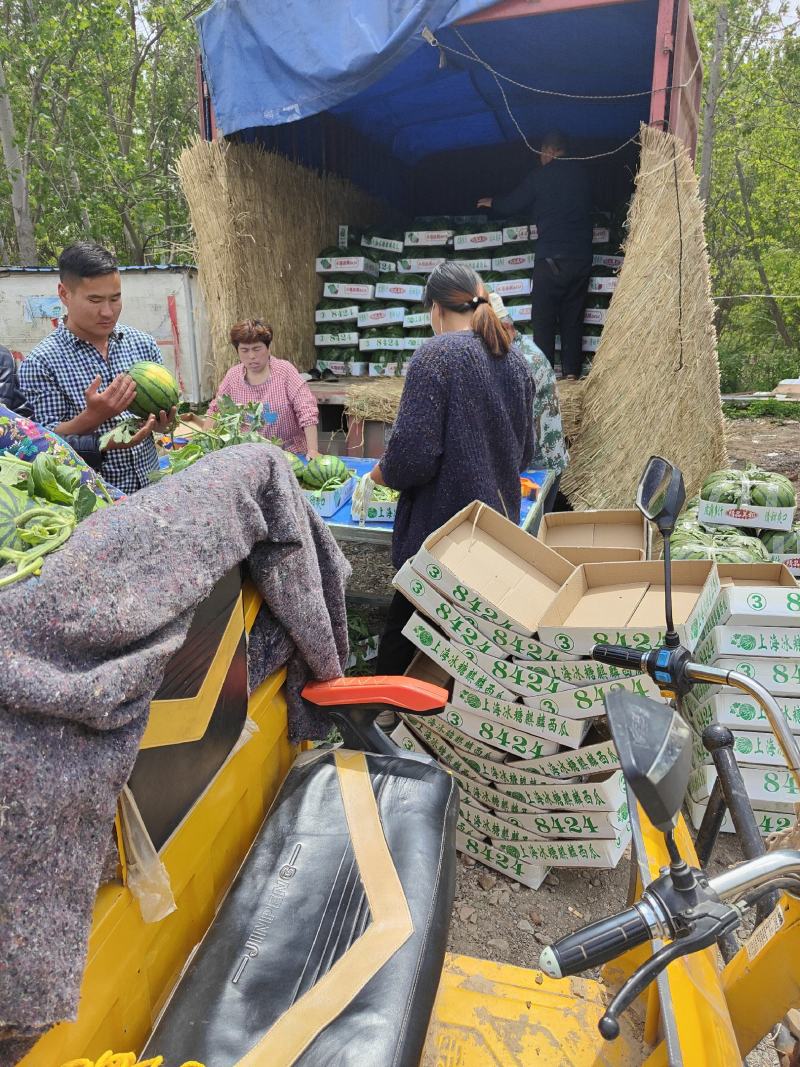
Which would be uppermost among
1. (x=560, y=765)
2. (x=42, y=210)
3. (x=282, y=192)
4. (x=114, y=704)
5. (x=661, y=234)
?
(x=42, y=210)

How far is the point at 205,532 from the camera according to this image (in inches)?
55.5

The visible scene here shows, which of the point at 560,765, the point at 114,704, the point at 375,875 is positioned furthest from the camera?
the point at 560,765

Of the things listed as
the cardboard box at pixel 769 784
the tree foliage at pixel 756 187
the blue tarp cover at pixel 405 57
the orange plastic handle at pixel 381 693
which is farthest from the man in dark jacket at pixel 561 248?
the tree foliage at pixel 756 187

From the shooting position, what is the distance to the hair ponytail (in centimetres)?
287

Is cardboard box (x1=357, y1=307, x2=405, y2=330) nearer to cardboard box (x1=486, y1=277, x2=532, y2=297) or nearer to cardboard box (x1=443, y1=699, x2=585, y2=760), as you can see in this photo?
cardboard box (x1=486, y1=277, x2=532, y2=297)

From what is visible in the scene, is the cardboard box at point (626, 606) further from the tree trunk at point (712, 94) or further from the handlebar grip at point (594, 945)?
the tree trunk at point (712, 94)

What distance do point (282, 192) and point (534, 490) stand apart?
172 inches

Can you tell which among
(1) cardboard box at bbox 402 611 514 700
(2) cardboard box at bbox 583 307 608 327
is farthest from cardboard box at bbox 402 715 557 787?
(2) cardboard box at bbox 583 307 608 327

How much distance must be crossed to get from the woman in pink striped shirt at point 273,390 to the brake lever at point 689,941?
3.92 meters

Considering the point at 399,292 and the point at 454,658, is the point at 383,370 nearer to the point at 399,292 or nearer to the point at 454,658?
the point at 399,292

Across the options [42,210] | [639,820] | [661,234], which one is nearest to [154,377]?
[639,820]

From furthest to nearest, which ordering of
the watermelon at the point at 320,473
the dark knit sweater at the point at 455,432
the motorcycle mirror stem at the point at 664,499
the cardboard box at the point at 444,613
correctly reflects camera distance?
the watermelon at the point at 320,473 → the dark knit sweater at the point at 455,432 → the cardboard box at the point at 444,613 → the motorcycle mirror stem at the point at 664,499

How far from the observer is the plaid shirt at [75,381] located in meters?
2.96

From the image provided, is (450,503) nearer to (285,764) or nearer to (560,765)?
(560,765)
